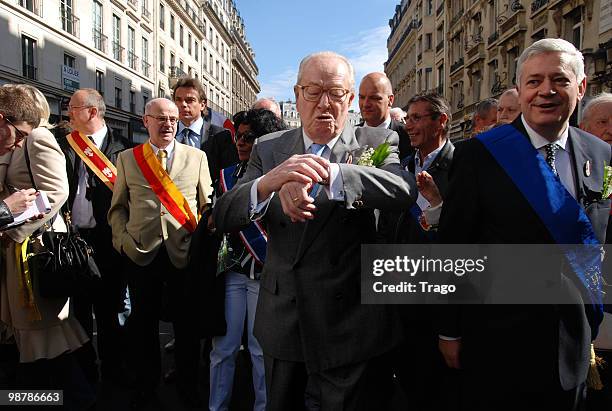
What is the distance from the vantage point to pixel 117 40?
28.0m

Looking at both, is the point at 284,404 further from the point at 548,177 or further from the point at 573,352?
the point at 548,177

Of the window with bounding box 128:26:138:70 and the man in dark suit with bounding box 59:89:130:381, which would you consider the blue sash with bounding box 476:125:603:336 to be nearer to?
the man in dark suit with bounding box 59:89:130:381

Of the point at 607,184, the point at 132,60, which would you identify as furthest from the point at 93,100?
the point at 132,60

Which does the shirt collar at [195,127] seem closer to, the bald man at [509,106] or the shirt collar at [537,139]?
the bald man at [509,106]

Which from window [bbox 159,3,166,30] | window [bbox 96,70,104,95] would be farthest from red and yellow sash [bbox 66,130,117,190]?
window [bbox 159,3,166,30]

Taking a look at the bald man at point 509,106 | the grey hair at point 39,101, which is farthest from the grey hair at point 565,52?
the grey hair at point 39,101

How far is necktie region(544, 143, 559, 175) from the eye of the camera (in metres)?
1.97

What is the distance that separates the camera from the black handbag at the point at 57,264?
2939mm

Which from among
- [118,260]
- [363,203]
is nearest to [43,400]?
[118,260]

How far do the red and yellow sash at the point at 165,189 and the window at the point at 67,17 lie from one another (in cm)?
2297

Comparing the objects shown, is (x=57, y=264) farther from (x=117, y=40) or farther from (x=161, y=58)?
(x=161, y=58)

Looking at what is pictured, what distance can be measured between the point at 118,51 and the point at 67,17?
5.40 meters

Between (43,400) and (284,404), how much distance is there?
7.06ft

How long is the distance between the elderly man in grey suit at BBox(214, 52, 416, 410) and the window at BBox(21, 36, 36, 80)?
71.4ft
